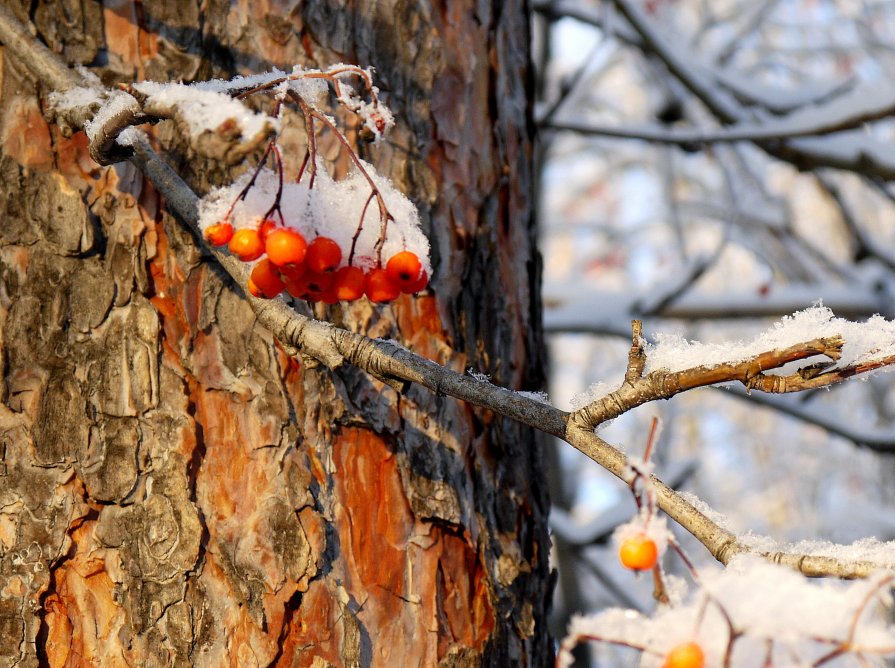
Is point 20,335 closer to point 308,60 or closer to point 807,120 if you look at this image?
point 308,60

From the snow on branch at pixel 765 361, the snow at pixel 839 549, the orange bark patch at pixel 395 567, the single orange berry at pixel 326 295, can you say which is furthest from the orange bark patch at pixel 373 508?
the snow at pixel 839 549

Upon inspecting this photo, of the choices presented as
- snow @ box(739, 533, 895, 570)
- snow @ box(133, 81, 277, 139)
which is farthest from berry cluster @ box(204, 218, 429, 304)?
snow @ box(739, 533, 895, 570)

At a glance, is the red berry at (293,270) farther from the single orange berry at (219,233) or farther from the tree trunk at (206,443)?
the tree trunk at (206,443)

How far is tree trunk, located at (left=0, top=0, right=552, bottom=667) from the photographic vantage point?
131 cm

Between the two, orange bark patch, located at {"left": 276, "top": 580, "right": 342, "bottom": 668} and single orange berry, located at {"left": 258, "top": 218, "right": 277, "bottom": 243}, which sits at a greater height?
single orange berry, located at {"left": 258, "top": 218, "right": 277, "bottom": 243}

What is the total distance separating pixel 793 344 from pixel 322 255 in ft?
1.88

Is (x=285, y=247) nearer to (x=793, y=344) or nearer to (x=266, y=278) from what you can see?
(x=266, y=278)

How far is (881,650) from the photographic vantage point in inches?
27.8

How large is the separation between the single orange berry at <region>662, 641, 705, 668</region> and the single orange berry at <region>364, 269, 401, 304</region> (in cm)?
61

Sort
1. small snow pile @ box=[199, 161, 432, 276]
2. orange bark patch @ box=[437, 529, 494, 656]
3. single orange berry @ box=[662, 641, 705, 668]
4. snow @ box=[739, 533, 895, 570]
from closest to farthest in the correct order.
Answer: single orange berry @ box=[662, 641, 705, 668], snow @ box=[739, 533, 895, 570], small snow pile @ box=[199, 161, 432, 276], orange bark patch @ box=[437, 529, 494, 656]

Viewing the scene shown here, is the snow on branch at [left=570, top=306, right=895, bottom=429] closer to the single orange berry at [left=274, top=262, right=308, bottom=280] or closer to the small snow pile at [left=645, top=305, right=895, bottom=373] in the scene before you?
the small snow pile at [left=645, top=305, right=895, bottom=373]

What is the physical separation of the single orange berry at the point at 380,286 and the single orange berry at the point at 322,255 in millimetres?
74

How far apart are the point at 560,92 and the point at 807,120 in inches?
38.3

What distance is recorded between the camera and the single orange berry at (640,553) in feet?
2.66
